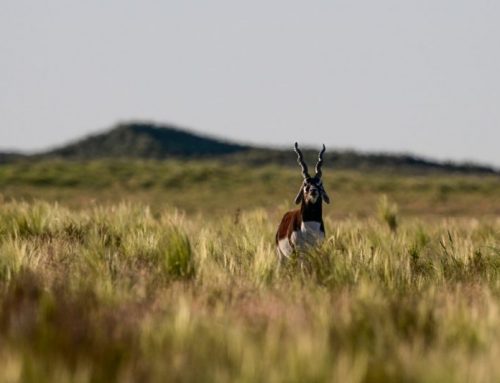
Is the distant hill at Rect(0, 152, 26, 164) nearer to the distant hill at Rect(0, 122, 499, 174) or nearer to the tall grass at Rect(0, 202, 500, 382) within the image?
the distant hill at Rect(0, 122, 499, 174)

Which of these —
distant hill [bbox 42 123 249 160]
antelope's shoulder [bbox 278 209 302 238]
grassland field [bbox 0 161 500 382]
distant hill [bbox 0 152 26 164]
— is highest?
antelope's shoulder [bbox 278 209 302 238]

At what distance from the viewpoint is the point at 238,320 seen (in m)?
6.38

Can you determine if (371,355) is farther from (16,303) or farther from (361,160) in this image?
(361,160)

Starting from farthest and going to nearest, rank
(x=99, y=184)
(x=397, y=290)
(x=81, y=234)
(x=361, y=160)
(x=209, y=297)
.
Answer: (x=361, y=160)
(x=99, y=184)
(x=81, y=234)
(x=397, y=290)
(x=209, y=297)

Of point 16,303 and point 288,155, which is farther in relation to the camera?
point 288,155

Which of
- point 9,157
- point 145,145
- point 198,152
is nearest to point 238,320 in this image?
point 9,157

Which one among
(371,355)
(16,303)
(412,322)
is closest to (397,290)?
(412,322)

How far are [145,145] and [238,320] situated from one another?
103 meters

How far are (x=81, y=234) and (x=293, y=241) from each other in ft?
12.0

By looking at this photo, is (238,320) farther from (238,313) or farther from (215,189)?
(215,189)

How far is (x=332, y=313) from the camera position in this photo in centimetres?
655

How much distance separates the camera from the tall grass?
5008mm

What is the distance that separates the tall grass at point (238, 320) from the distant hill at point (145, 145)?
3765 inches

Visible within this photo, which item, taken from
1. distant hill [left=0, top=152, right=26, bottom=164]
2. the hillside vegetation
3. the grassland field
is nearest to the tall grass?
the grassland field
